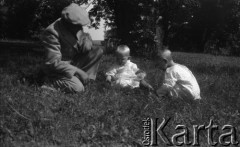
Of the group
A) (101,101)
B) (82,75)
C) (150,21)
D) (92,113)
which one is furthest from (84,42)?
(150,21)

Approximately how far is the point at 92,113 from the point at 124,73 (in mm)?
2482

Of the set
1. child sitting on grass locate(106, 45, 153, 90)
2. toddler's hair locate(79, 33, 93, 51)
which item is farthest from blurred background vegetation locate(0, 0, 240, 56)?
toddler's hair locate(79, 33, 93, 51)

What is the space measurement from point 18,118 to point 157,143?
1706 millimetres

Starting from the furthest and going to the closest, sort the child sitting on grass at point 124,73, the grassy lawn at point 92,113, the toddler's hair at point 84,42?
the child sitting on grass at point 124,73
the toddler's hair at point 84,42
the grassy lawn at point 92,113

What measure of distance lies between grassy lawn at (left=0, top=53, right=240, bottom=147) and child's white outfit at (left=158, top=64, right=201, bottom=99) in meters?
0.29

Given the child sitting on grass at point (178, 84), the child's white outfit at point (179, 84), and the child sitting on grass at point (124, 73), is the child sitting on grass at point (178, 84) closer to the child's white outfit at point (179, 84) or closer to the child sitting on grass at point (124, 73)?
the child's white outfit at point (179, 84)

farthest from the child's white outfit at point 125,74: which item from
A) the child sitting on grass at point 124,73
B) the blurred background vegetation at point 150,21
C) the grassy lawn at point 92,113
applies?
the blurred background vegetation at point 150,21

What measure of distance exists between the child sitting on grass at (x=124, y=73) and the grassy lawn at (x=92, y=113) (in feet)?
1.13

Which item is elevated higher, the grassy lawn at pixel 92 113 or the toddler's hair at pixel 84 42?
the toddler's hair at pixel 84 42

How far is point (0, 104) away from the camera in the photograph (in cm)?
529

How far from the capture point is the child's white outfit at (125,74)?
25.1ft

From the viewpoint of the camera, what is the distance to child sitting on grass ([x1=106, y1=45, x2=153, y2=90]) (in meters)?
7.59

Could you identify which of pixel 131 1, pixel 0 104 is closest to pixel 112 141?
pixel 0 104

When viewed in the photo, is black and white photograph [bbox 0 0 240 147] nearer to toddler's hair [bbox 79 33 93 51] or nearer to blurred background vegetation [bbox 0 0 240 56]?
toddler's hair [bbox 79 33 93 51]
